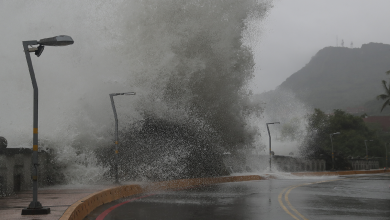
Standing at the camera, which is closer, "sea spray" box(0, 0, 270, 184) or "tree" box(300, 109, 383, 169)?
"sea spray" box(0, 0, 270, 184)

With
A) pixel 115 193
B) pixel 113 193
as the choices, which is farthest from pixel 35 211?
pixel 115 193

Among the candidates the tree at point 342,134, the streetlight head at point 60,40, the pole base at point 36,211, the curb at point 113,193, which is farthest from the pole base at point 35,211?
the tree at point 342,134

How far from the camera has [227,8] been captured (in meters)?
32.7

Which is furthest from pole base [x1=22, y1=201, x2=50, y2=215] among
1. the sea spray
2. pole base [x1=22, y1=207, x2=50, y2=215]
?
the sea spray

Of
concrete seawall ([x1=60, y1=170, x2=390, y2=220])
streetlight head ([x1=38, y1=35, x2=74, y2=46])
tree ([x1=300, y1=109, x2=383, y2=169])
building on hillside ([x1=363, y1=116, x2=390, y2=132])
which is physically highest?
building on hillside ([x1=363, y1=116, x2=390, y2=132])

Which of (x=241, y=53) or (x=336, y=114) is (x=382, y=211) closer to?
(x=241, y=53)

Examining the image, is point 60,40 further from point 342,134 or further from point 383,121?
point 383,121

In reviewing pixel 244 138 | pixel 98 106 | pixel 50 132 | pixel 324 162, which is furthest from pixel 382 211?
pixel 324 162

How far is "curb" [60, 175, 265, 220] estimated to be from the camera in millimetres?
10751

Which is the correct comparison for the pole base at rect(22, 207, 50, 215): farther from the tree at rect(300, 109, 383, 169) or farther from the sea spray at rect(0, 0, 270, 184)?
the tree at rect(300, 109, 383, 169)

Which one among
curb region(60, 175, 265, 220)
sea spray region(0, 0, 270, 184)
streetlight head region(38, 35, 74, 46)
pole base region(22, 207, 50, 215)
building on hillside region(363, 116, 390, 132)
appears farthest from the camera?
building on hillside region(363, 116, 390, 132)

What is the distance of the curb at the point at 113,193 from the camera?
10751 mm

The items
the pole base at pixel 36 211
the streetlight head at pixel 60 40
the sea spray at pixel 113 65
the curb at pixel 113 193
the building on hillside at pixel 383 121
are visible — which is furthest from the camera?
the building on hillside at pixel 383 121

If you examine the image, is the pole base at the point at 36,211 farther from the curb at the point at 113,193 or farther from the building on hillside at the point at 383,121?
the building on hillside at the point at 383,121
